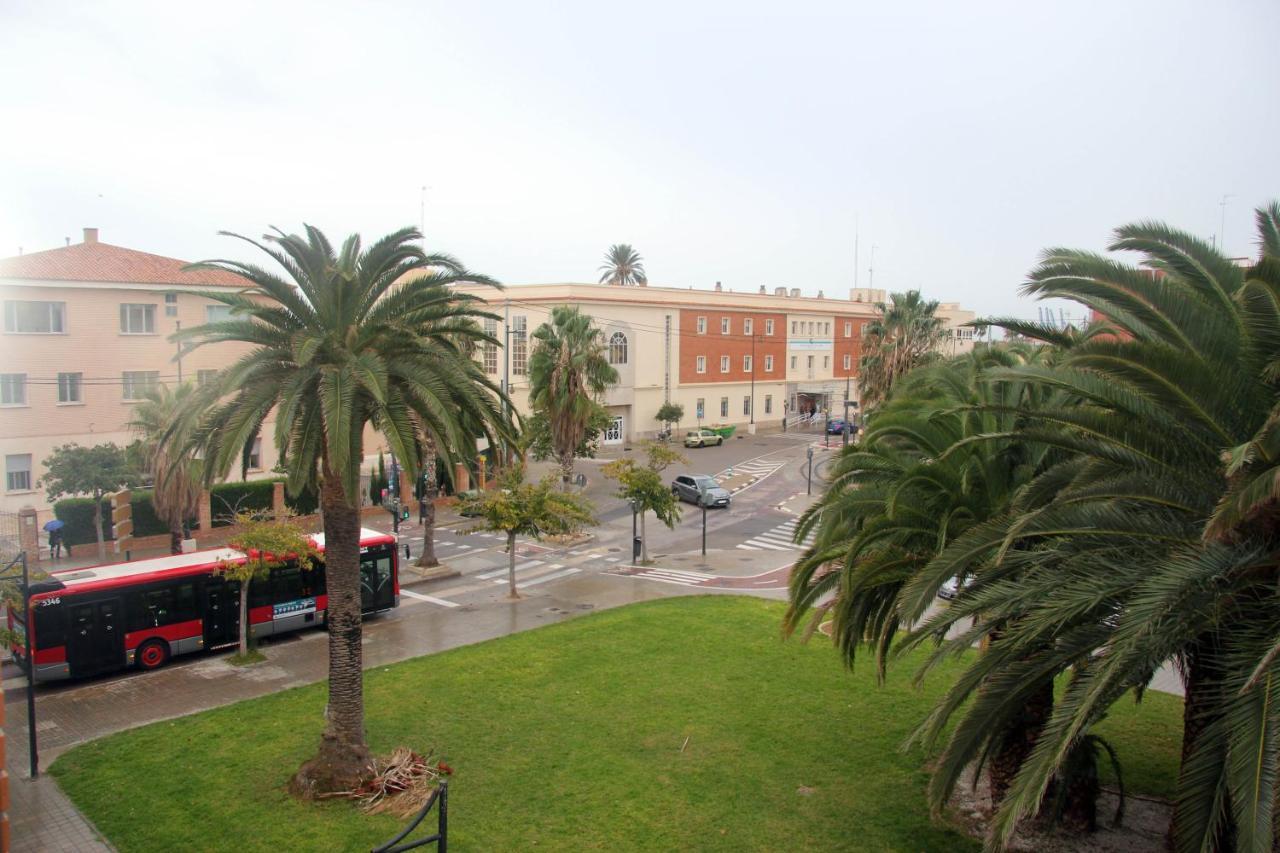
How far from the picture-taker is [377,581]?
23.5m

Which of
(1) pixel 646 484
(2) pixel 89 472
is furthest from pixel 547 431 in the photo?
(2) pixel 89 472

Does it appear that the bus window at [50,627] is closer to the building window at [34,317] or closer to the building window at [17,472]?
the building window at [17,472]

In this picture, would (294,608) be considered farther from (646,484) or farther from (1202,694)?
(1202,694)

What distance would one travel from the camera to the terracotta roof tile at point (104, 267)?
32.4 metres

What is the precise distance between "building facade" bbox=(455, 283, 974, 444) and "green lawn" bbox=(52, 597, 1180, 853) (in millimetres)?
32356

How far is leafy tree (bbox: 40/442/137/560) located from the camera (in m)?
28.1

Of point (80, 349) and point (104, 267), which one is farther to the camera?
point (104, 267)

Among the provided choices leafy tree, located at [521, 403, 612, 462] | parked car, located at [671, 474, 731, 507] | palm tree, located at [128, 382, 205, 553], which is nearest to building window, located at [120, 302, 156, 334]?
palm tree, located at [128, 382, 205, 553]

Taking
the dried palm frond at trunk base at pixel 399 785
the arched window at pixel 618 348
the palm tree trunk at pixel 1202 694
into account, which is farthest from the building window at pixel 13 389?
the palm tree trunk at pixel 1202 694

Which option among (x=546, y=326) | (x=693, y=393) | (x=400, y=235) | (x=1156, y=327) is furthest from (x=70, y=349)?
(x=693, y=393)

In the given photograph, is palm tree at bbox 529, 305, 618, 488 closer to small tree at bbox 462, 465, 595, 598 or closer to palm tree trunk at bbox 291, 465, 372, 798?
small tree at bbox 462, 465, 595, 598

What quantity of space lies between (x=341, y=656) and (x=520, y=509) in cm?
1182

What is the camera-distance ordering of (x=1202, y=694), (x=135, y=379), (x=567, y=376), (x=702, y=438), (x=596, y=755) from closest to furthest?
(x=1202, y=694)
(x=596, y=755)
(x=135, y=379)
(x=567, y=376)
(x=702, y=438)

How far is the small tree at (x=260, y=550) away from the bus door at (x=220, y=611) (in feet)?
3.13
